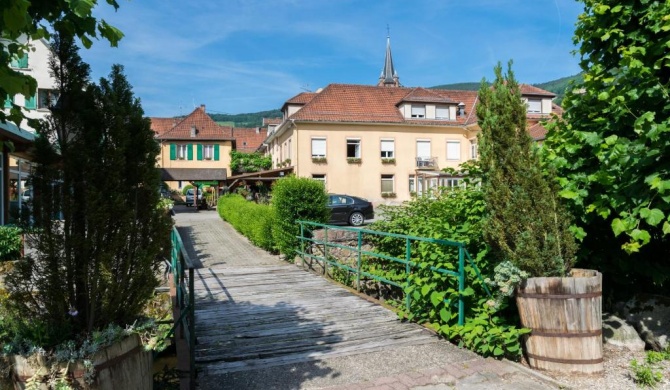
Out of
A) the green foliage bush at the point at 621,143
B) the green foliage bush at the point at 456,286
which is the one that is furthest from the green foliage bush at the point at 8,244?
the green foliage bush at the point at 621,143

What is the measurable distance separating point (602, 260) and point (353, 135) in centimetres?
3022

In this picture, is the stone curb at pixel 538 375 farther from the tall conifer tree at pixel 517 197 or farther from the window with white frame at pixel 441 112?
the window with white frame at pixel 441 112

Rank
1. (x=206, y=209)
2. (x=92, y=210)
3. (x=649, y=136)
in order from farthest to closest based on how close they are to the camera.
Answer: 1. (x=206, y=209)
2. (x=649, y=136)
3. (x=92, y=210)

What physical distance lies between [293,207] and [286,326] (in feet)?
19.9

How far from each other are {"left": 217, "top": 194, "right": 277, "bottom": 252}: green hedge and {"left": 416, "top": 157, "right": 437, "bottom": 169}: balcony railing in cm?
1858

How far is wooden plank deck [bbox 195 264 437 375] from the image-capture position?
15.7 feet

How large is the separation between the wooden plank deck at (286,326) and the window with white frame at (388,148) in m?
27.7

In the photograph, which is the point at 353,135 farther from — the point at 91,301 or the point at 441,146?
the point at 91,301

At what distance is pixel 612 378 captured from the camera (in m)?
4.17

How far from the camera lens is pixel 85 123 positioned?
2.91 m

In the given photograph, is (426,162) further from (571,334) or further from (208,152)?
(571,334)

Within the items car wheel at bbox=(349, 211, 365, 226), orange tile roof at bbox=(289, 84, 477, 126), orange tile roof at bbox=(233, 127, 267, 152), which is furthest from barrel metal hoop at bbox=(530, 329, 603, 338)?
orange tile roof at bbox=(233, 127, 267, 152)

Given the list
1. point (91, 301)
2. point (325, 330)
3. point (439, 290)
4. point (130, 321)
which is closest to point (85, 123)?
point (91, 301)

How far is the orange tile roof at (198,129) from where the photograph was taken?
152 ft
